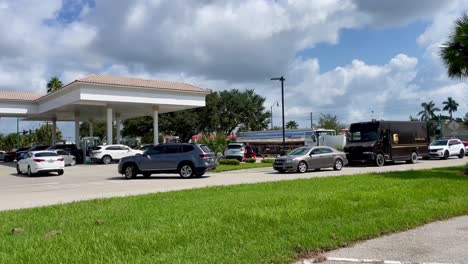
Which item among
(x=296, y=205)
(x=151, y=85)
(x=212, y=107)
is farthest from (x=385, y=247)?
(x=212, y=107)

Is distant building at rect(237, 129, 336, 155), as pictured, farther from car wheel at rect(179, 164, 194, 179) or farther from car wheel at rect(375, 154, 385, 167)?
car wheel at rect(179, 164, 194, 179)

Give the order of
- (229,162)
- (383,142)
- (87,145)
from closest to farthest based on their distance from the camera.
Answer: (383,142)
(229,162)
(87,145)

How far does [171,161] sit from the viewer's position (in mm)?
22797

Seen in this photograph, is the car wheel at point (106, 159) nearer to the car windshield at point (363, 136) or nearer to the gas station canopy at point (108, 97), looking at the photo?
the gas station canopy at point (108, 97)

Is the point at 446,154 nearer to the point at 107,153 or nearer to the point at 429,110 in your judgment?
the point at 107,153

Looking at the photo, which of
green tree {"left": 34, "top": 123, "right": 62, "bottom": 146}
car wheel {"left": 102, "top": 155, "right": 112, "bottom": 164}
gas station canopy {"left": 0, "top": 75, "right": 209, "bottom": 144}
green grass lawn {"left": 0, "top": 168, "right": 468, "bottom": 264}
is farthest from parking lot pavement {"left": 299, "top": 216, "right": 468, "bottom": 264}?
green tree {"left": 34, "top": 123, "right": 62, "bottom": 146}

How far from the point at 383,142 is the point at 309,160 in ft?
20.7

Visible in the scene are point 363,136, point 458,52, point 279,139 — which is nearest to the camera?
point 458,52

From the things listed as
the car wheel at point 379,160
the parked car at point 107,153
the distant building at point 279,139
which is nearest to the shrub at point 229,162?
the parked car at point 107,153

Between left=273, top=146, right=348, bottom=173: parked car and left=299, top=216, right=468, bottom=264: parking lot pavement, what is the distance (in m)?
Result: 16.8

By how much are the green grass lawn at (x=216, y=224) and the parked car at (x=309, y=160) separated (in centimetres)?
1271

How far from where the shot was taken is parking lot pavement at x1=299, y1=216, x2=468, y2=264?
621 cm

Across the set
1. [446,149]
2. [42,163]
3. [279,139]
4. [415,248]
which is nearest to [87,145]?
[42,163]

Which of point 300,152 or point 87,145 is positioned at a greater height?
point 87,145
